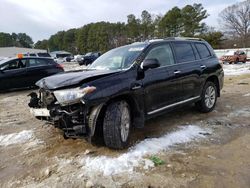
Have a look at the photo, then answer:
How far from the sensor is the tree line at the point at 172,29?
48781 millimetres

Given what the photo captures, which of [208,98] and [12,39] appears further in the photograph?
[12,39]

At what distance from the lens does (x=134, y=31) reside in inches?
2377

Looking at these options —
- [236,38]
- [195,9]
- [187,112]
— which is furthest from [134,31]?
[187,112]

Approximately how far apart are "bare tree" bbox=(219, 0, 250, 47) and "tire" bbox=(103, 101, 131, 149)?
193 ft

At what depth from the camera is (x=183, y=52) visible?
5223 millimetres

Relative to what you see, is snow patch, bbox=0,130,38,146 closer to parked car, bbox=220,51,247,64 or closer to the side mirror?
the side mirror

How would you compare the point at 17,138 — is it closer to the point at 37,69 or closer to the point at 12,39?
the point at 37,69

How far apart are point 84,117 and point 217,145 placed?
2.16 metres

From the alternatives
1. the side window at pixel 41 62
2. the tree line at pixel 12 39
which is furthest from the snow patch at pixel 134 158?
the tree line at pixel 12 39

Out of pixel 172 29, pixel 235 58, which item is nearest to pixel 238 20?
pixel 172 29

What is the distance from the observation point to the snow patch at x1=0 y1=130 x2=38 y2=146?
451 cm

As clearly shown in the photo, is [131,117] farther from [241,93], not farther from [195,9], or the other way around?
[195,9]

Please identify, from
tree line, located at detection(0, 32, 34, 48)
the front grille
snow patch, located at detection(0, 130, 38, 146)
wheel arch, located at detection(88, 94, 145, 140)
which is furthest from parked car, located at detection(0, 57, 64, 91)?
tree line, located at detection(0, 32, 34, 48)

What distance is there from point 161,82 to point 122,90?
99 cm
